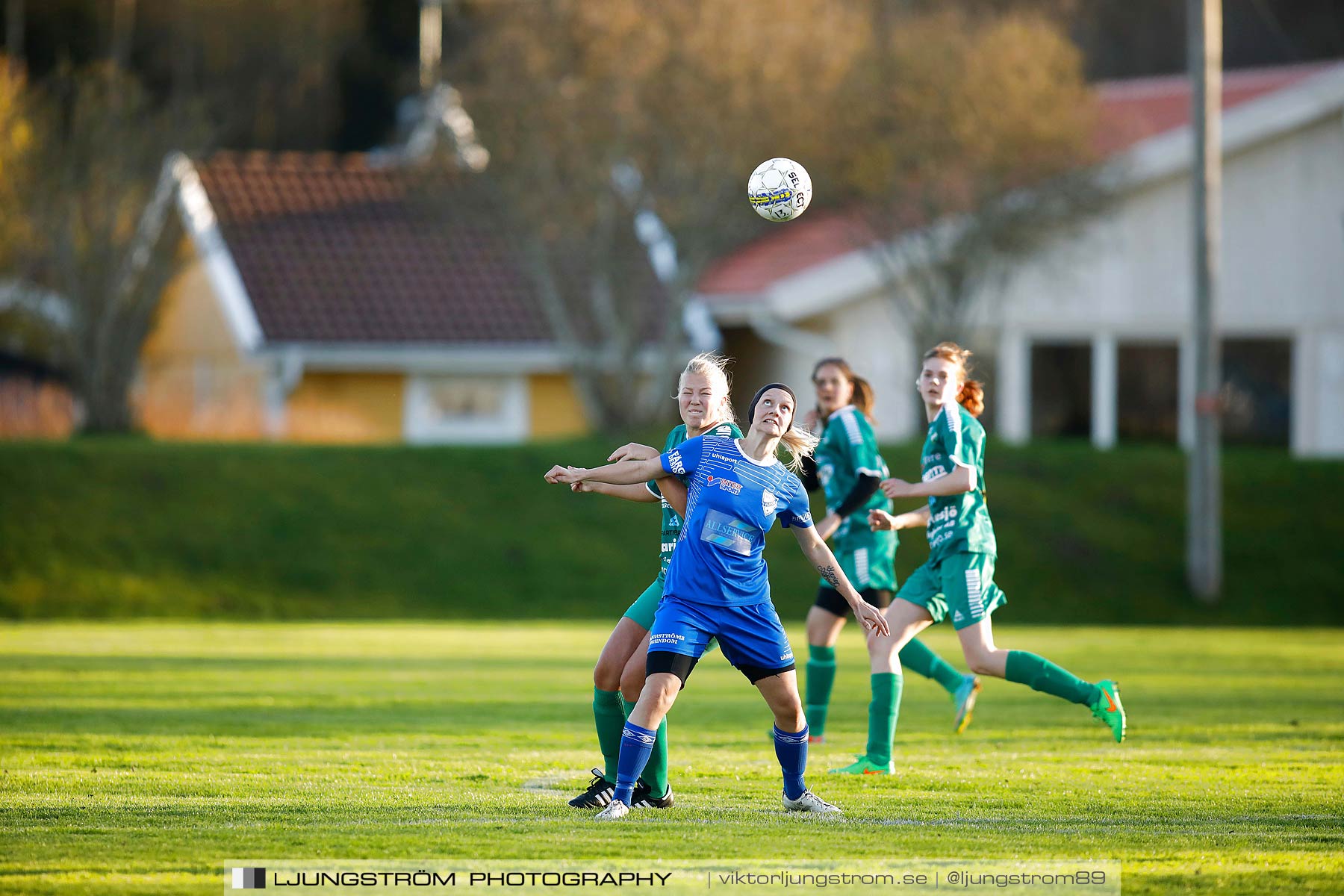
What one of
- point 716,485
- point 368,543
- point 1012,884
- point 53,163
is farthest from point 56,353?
point 1012,884

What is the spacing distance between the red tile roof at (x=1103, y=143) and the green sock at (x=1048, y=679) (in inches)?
713

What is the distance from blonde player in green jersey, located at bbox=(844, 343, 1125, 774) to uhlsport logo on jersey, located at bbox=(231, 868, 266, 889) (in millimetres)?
3621

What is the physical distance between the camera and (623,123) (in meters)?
23.8

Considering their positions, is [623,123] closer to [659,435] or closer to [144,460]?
[659,435]

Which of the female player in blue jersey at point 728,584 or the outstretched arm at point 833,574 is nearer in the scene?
the female player in blue jersey at point 728,584

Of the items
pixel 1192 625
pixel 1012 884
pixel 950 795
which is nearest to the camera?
pixel 1012 884

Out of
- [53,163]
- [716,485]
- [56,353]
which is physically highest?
[53,163]

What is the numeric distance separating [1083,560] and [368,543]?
9.58 metres

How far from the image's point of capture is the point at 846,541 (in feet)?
33.2

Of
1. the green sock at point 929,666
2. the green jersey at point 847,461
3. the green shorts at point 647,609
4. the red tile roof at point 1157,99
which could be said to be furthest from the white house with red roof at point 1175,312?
the green shorts at point 647,609

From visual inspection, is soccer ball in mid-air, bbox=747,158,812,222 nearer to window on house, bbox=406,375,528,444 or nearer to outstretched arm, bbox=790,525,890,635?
outstretched arm, bbox=790,525,890,635

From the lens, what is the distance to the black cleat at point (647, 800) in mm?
7496

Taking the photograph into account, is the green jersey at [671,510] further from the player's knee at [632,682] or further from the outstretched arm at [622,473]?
the player's knee at [632,682]

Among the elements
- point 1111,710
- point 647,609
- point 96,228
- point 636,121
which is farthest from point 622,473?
point 96,228
